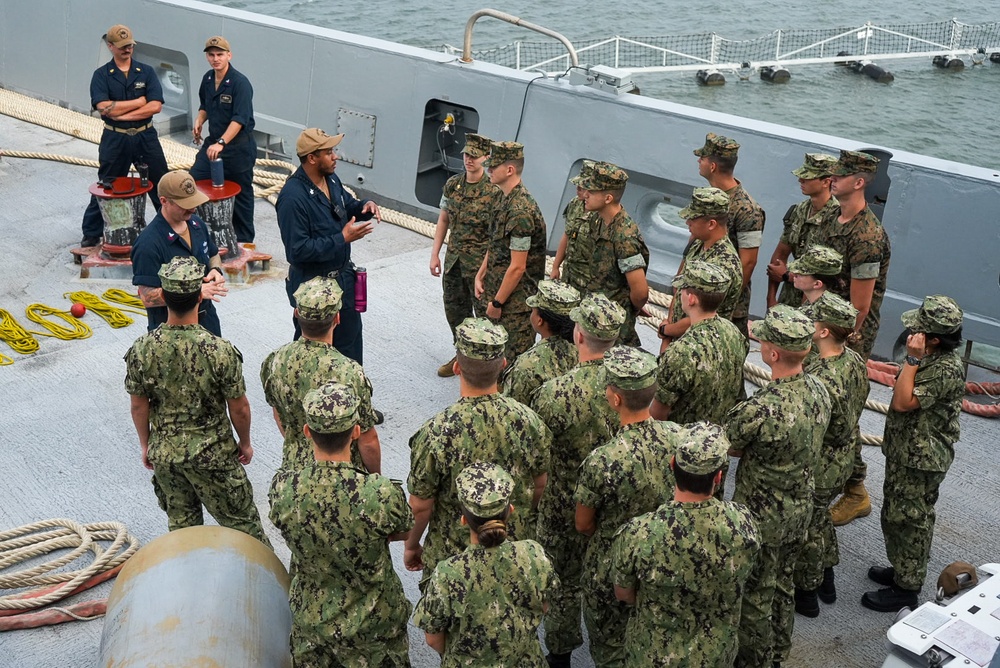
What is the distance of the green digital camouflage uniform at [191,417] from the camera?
13.7 ft

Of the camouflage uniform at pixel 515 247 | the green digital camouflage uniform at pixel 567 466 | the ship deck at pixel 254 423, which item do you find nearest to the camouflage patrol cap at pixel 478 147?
the camouflage uniform at pixel 515 247

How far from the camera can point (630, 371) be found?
360 centimetres

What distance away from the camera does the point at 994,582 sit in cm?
390

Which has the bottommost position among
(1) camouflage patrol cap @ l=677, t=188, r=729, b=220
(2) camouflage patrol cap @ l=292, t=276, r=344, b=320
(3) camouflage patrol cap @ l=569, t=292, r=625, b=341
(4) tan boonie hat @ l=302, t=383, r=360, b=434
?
(4) tan boonie hat @ l=302, t=383, r=360, b=434

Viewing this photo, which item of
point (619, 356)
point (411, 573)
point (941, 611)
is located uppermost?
point (619, 356)

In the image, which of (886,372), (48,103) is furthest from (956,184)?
(48,103)

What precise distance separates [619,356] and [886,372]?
12.0 feet

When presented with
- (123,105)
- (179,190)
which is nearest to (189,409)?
(179,190)

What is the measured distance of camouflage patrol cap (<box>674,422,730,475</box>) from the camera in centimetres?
321

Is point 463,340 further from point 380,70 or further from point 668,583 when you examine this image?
point 380,70

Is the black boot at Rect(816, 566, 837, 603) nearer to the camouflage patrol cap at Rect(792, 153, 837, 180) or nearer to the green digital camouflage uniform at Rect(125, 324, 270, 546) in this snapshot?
the camouflage patrol cap at Rect(792, 153, 837, 180)

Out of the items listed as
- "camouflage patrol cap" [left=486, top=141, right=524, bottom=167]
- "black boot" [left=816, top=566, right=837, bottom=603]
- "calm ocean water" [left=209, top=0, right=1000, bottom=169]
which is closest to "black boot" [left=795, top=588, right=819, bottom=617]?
"black boot" [left=816, top=566, right=837, bottom=603]

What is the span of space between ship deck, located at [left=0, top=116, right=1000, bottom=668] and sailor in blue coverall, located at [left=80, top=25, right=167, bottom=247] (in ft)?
2.92

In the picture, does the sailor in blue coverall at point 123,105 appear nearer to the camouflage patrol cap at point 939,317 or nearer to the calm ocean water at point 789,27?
the camouflage patrol cap at point 939,317
